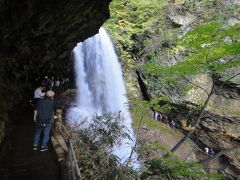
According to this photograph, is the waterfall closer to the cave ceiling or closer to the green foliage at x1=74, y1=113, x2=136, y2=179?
the cave ceiling

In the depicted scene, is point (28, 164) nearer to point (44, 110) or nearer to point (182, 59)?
point (44, 110)

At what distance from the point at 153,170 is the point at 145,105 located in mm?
2151

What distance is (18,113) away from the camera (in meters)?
15.0

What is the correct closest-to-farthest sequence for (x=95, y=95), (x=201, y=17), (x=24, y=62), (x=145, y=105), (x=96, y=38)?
(x=145, y=105)
(x=24, y=62)
(x=95, y=95)
(x=96, y=38)
(x=201, y=17)

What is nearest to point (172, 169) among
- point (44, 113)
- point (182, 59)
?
point (44, 113)

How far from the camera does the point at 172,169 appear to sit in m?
8.71

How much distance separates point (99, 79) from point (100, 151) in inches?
461

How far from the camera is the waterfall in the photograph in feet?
63.1

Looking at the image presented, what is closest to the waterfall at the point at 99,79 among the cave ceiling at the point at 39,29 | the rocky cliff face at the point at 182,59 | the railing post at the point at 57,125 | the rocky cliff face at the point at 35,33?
the rocky cliff face at the point at 182,59

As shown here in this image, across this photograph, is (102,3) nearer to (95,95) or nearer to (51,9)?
(51,9)

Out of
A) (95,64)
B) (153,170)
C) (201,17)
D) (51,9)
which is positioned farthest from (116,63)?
(153,170)

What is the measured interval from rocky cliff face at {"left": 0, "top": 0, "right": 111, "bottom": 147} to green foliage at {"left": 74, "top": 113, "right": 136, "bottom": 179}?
3.06 m

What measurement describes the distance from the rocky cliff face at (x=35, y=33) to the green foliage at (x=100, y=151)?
306 centimetres

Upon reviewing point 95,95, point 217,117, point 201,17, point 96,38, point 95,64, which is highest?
point 201,17
